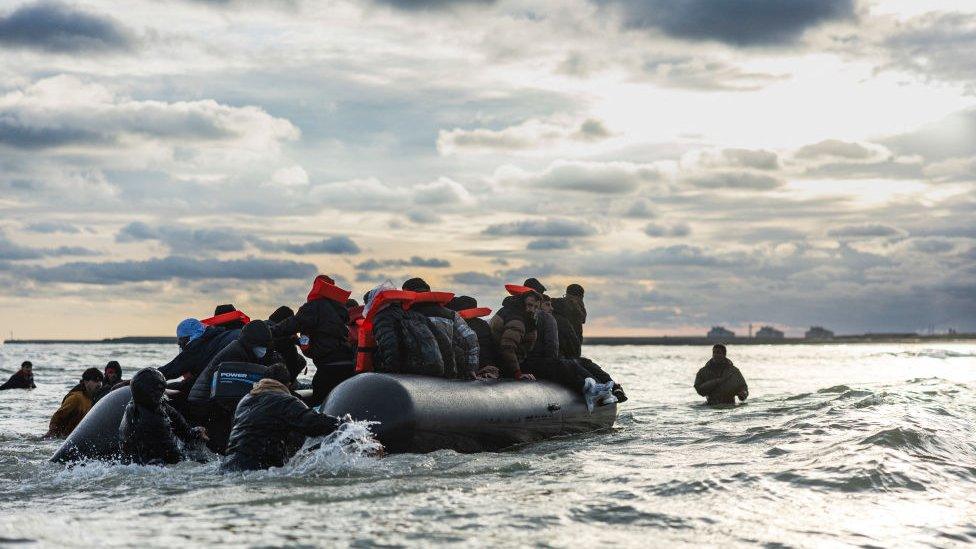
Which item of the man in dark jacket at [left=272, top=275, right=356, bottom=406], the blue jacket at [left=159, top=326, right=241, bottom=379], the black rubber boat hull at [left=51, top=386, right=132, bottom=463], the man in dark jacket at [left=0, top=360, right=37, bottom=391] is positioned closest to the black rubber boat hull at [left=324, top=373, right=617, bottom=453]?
the man in dark jacket at [left=272, top=275, right=356, bottom=406]

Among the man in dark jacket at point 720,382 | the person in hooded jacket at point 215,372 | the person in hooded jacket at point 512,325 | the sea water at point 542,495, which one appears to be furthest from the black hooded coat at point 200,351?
the man in dark jacket at point 720,382

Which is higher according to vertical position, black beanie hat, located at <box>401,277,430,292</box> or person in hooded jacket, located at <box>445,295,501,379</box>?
black beanie hat, located at <box>401,277,430,292</box>

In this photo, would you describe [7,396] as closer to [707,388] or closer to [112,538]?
[707,388]

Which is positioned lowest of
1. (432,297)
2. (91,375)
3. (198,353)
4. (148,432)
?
(148,432)

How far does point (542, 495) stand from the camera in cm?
928

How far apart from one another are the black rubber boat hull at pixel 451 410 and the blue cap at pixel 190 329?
271 cm

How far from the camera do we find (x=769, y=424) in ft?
55.1

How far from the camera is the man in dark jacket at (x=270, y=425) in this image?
9484 mm

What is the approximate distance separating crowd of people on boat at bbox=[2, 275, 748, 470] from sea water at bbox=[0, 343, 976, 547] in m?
0.47

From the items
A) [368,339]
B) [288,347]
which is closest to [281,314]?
[288,347]

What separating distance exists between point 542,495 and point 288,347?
5.31 metres

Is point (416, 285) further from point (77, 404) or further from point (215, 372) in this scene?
point (77, 404)

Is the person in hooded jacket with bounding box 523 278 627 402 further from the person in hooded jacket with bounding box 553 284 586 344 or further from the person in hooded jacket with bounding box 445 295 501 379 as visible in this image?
the person in hooded jacket with bounding box 445 295 501 379

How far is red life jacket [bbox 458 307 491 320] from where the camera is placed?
47.3 feet
